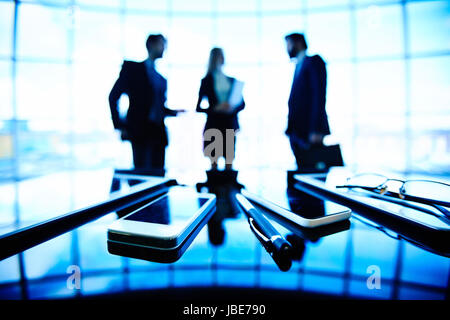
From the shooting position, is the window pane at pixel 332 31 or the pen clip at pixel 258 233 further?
the window pane at pixel 332 31

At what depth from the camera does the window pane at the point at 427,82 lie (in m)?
4.04

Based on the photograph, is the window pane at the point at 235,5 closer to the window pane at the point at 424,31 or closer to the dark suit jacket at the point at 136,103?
the window pane at the point at 424,31

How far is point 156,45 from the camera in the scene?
4.57ft

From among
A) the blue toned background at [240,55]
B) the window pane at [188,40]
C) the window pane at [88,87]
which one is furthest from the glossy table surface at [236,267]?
the window pane at [188,40]

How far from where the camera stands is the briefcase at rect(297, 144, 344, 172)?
0.86m

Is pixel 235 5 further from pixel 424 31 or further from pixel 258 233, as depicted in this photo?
pixel 258 233

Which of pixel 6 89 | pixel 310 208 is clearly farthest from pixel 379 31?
pixel 6 89

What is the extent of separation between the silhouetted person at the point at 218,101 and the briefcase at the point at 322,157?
13.1 inches

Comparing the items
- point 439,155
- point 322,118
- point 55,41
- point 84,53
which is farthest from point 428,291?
point 439,155

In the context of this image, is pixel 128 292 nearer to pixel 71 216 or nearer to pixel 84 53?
pixel 71 216

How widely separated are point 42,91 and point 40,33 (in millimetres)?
1118

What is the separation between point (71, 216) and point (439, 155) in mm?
7751
